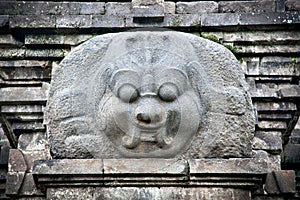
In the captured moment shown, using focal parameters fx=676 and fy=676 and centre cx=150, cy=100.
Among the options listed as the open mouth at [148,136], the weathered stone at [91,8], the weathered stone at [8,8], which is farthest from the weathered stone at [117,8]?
the open mouth at [148,136]

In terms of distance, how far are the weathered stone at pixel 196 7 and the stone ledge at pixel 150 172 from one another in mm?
1606

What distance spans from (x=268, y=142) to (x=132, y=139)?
133cm

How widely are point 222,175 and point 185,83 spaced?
2.31ft

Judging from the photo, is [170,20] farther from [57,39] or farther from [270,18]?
[57,39]

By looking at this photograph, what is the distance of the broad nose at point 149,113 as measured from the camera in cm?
451

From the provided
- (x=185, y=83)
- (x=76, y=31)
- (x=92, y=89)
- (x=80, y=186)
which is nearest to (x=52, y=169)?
(x=80, y=186)

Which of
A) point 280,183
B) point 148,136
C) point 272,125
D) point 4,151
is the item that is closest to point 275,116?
point 272,125

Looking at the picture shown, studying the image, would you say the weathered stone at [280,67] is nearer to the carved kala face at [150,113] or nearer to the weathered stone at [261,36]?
the weathered stone at [261,36]

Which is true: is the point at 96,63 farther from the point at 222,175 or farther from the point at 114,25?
the point at 222,175

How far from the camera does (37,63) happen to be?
18.0 ft

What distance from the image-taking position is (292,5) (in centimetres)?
556

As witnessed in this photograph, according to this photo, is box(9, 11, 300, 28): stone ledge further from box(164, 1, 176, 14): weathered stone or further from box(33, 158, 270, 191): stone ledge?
box(33, 158, 270, 191): stone ledge

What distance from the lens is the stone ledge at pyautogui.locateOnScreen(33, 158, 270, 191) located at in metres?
4.43

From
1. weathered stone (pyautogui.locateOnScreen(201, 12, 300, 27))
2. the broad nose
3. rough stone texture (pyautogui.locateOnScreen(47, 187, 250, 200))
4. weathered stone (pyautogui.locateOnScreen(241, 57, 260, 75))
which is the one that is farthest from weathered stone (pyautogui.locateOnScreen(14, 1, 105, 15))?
rough stone texture (pyautogui.locateOnScreen(47, 187, 250, 200))
